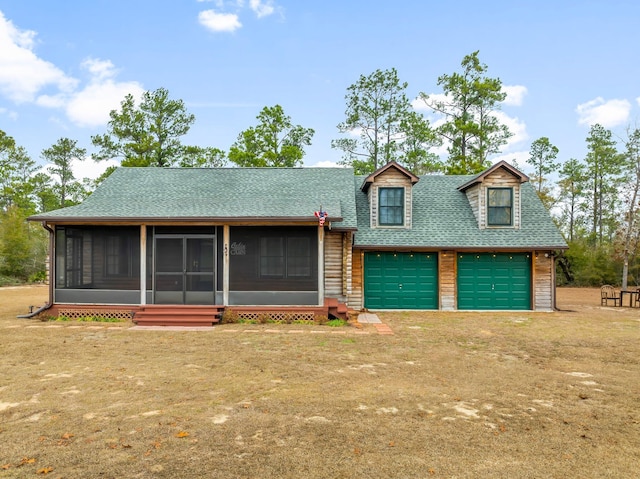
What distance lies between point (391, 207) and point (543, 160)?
23239 mm

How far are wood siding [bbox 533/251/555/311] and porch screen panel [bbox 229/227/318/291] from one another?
8098 mm

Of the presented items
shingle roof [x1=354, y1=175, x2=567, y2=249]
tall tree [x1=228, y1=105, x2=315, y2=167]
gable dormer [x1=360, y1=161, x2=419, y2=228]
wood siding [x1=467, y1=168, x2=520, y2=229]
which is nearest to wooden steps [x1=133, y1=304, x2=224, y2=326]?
shingle roof [x1=354, y1=175, x2=567, y2=249]

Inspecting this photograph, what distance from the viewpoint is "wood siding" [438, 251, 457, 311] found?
14.8 meters

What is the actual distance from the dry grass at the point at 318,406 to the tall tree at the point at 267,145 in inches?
747

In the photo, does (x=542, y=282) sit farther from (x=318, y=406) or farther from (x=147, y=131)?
(x=147, y=131)

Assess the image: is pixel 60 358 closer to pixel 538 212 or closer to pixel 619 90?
pixel 538 212

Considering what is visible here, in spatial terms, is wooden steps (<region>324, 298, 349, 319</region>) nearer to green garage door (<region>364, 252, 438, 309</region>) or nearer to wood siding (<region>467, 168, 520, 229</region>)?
green garage door (<region>364, 252, 438, 309</region>)

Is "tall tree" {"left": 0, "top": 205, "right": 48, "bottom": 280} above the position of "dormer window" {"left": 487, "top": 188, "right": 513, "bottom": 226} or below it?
below

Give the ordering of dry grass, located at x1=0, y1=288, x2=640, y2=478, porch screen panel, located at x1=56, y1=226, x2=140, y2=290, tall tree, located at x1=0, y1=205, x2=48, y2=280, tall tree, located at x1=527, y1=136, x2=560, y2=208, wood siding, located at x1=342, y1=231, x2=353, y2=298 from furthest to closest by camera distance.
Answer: tall tree, located at x1=527, y1=136, x2=560, y2=208, tall tree, located at x1=0, y1=205, x2=48, y2=280, wood siding, located at x1=342, y1=231, x2=353, y2=298, porch screen panel, located at x1=56, y1=226, x2=140, y2=290, dry grass, located at x1=0, y1=288, x2=640, y2=478

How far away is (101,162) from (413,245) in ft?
76.1

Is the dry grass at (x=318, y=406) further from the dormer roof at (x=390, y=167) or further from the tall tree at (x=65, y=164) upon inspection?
the tall tree at (x=65, y=164)

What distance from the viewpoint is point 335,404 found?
16.8ft

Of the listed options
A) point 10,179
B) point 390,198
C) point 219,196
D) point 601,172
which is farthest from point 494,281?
point 10,179

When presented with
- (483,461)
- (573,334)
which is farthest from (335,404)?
(573,334)
